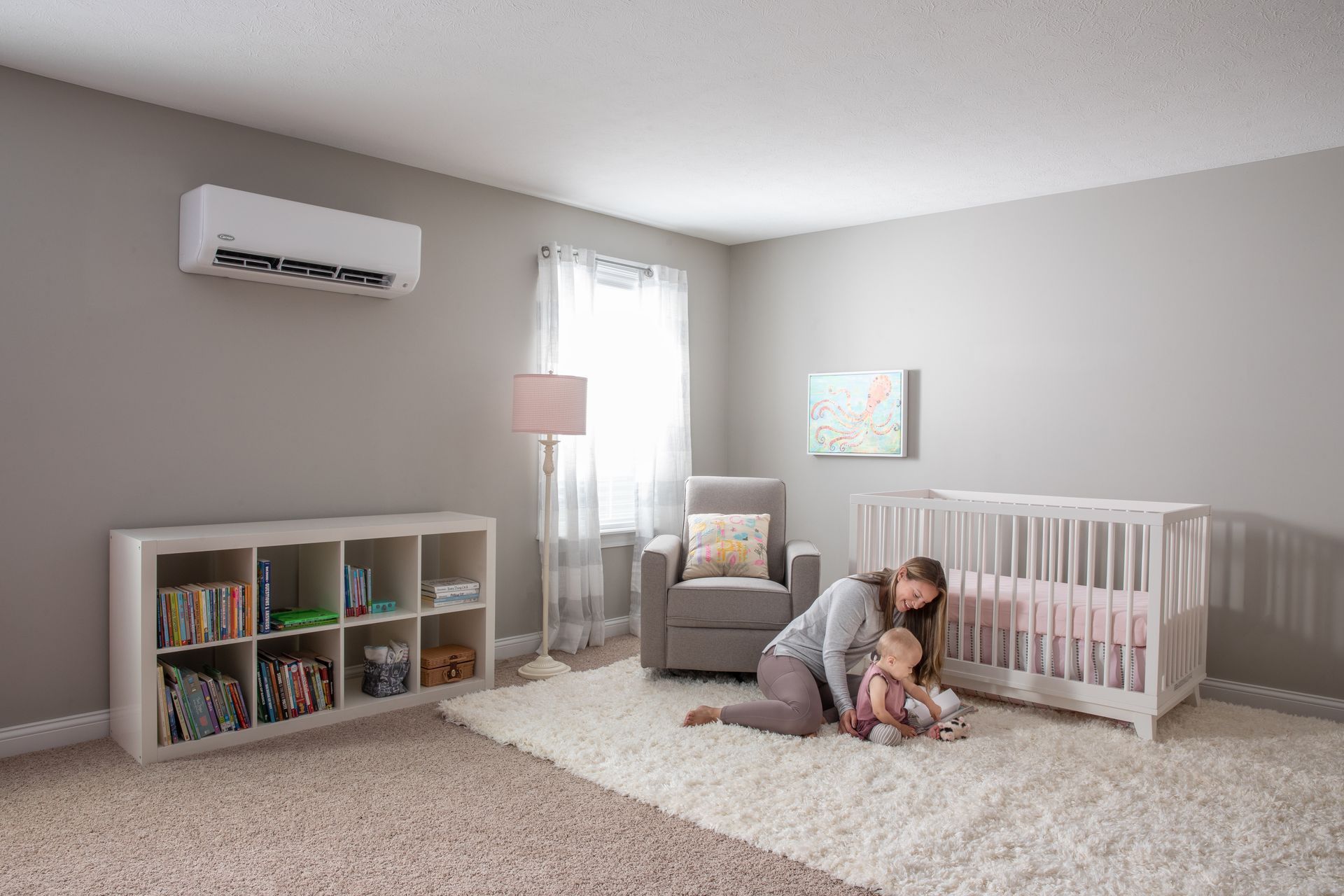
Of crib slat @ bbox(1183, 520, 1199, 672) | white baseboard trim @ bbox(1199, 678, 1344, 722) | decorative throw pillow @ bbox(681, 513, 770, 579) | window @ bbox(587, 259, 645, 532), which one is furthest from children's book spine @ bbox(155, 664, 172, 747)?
white baseboard trim @ bbox(1199, 678, 1344, 722)

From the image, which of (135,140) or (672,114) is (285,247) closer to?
(135,140)

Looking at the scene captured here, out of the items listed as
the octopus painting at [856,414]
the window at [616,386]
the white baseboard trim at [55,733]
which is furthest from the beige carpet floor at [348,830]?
the octopus painting at [856,414]

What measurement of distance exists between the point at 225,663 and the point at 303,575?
1.36ft

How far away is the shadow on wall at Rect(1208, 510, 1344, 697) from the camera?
350cm

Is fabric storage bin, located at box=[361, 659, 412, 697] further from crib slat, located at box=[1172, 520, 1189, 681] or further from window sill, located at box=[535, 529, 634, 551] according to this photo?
crib slat, located at box=[1172, 520, 1189, 681]

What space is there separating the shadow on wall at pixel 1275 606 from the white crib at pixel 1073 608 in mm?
173

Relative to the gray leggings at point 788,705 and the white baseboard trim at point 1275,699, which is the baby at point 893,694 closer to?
the gray leggings at point 788,705

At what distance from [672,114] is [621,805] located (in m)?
2.34

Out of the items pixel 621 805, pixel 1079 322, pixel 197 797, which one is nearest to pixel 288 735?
pixel 197 797

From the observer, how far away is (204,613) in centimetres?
294

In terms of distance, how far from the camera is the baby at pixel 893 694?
300 cm

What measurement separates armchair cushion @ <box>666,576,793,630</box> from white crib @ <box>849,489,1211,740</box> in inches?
15.8

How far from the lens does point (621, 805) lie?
8.31 feet

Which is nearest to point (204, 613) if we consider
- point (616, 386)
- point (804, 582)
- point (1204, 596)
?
point (804, 582)
